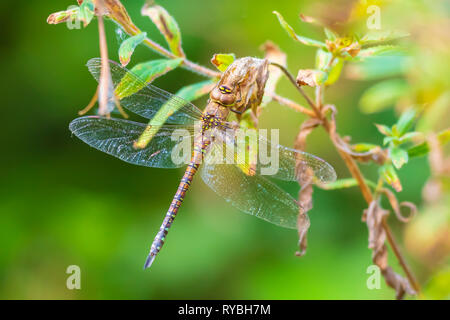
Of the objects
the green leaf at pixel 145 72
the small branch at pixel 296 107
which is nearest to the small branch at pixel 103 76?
the green leaf at pixel 145 72

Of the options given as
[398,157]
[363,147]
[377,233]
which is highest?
[363,147]

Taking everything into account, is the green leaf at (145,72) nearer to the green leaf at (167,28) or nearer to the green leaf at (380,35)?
the green leaf at (167,28)

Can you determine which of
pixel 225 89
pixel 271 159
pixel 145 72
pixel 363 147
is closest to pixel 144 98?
pixel 145 72

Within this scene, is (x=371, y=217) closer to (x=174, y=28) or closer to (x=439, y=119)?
(x=439, y=119)

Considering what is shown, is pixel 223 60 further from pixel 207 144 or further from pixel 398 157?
pixel 398 157
